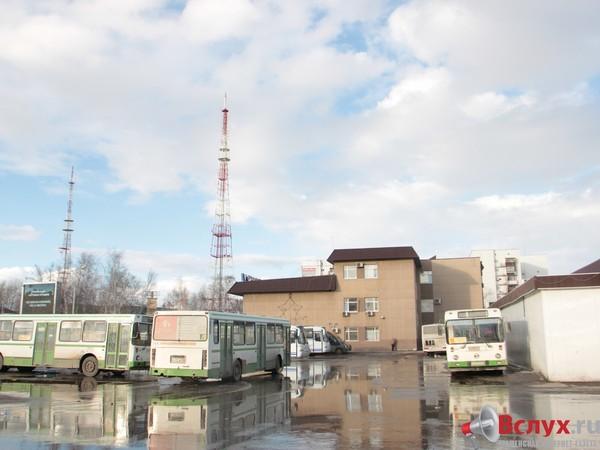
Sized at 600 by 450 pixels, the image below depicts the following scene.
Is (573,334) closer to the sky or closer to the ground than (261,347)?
closer to the sky

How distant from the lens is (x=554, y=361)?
2008cm

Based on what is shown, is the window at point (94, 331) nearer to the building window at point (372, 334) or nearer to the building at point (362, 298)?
the building at point (362, 298)

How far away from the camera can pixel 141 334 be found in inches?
949

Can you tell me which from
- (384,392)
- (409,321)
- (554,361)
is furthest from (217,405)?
(409,321)

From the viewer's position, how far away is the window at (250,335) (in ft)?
75.3

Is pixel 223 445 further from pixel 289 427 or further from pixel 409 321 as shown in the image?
pixel 409 321

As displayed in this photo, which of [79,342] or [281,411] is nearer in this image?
[281,411]

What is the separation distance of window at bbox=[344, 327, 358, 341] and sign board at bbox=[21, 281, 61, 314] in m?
30.2

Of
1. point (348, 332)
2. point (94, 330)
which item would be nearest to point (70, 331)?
point (94, 330)

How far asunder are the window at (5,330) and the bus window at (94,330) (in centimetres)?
463

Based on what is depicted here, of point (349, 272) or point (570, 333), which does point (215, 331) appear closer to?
point (570, 333)

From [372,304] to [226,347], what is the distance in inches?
1546

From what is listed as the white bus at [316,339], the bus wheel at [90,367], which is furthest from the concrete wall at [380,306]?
the bus wheel at [90,367]

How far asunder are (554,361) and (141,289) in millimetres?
82795
